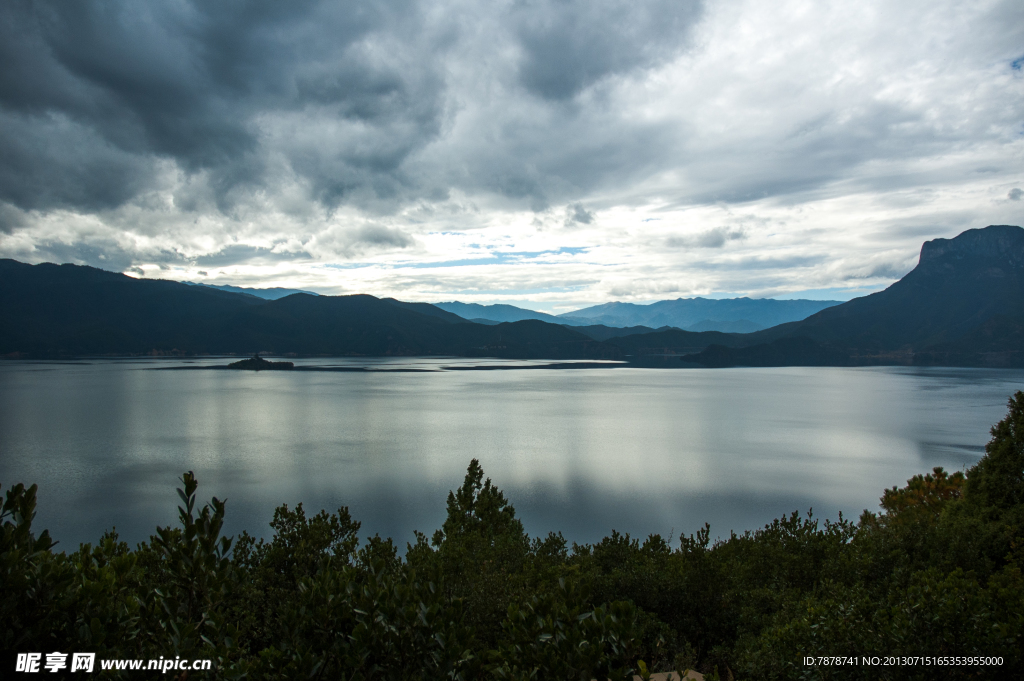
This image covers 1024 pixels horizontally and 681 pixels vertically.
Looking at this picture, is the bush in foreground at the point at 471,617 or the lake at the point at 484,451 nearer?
the bush in foreground at the point at 471,617

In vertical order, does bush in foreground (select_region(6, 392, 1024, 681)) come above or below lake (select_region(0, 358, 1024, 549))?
above

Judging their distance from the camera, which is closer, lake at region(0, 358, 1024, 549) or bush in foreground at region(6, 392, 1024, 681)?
bush in foreground at region(6, 392, 1024, 681)

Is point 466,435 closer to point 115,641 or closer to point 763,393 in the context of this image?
point 115,641

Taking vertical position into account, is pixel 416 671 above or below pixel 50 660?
below

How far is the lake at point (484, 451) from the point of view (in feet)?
105

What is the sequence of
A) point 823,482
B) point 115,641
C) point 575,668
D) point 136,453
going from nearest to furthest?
1. point 575,668
2. point 115,641
3. point 823,482
4. point 136,453

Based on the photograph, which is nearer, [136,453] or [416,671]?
[416,671]

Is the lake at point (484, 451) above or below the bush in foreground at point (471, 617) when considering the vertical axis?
below

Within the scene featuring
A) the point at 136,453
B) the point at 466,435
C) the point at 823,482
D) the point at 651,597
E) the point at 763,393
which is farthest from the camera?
the point at 763,393

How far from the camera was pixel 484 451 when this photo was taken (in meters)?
49.7

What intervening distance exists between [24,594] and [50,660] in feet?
1.92

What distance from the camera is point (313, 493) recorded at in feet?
116

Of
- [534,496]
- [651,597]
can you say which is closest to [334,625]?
[651,597]

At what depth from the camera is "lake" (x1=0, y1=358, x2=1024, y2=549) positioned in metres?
31.9
